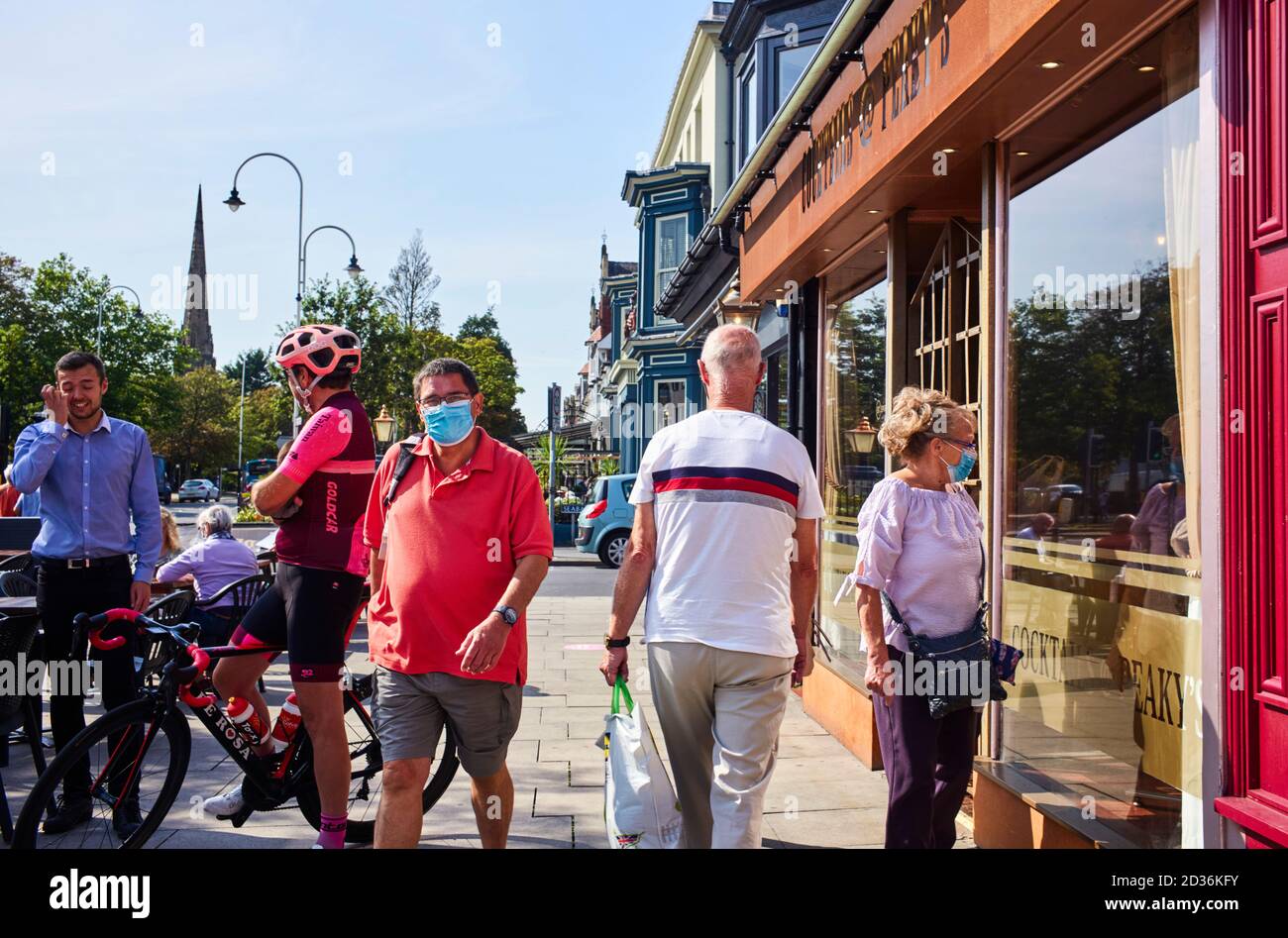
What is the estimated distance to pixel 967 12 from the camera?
4910 millimetres

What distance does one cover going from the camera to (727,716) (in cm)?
376

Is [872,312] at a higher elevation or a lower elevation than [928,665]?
higher

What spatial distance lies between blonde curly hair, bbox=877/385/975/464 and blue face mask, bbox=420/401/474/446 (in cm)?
150

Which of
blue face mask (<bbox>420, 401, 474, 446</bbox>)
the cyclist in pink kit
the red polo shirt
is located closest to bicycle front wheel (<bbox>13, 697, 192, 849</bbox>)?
the cyclist in pink kit

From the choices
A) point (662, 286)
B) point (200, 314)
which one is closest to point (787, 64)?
point (662, 286)

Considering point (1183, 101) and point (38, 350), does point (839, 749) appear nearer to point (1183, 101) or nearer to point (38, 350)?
point (1183, 101)

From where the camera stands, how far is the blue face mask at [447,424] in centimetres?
402

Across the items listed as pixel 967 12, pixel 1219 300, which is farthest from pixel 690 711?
pixel 967 12

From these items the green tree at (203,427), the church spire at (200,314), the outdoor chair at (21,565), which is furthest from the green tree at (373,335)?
the church spire at (200,314)

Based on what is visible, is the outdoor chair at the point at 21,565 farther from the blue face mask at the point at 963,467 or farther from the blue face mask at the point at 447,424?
the blue face mask at the point at 963,467

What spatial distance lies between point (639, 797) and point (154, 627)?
2.01m

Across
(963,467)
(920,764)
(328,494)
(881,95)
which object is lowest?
(920,764)

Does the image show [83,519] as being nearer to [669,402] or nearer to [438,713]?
[438,713]
